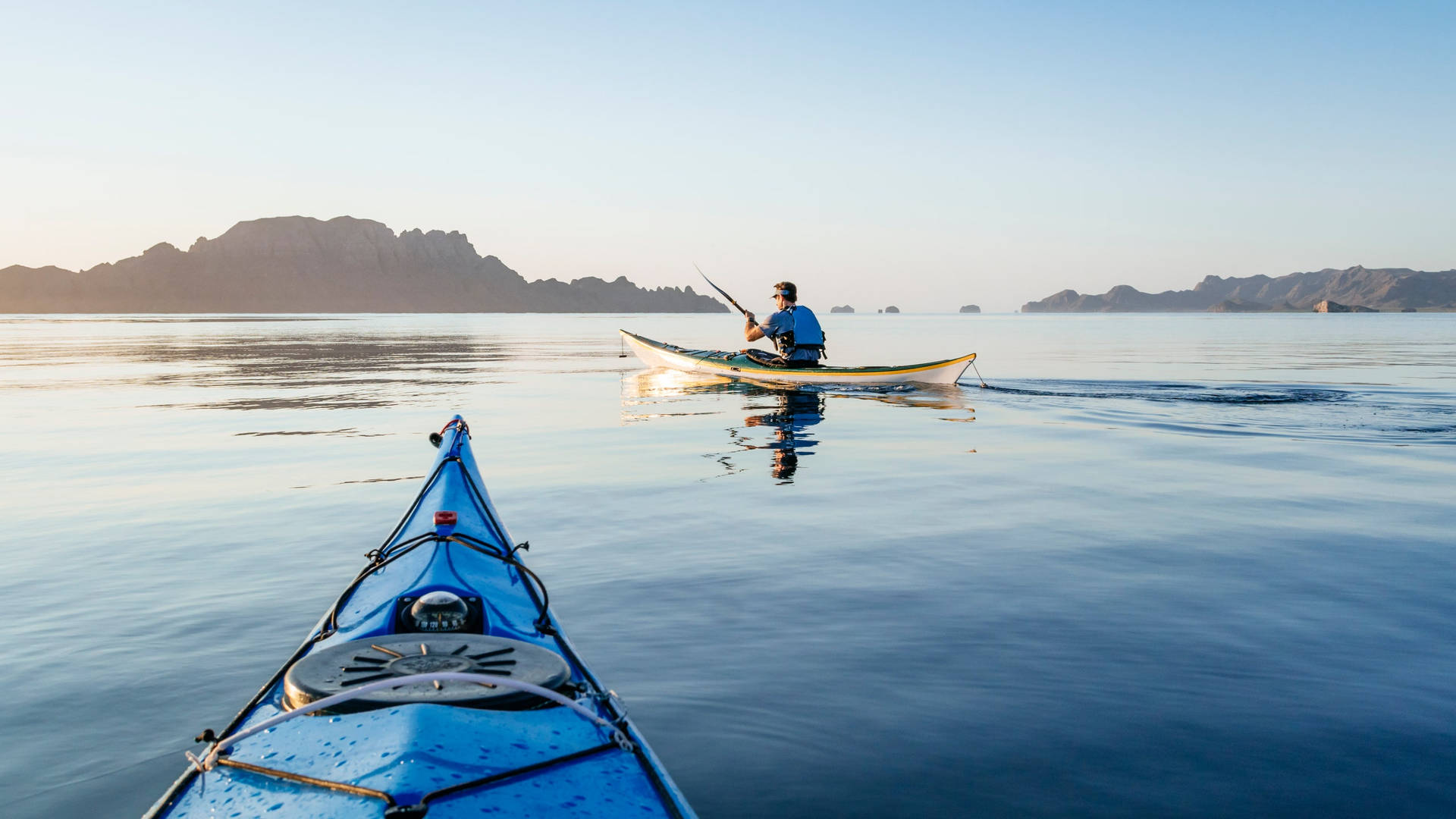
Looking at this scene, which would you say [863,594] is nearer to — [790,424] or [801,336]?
[790,424]

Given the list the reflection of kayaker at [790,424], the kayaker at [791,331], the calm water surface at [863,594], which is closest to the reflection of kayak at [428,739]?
the calm water surface at [863,594]

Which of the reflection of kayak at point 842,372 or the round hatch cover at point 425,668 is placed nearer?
the round hatch cover at point 425,668

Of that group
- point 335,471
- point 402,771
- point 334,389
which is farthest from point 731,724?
point 334,389

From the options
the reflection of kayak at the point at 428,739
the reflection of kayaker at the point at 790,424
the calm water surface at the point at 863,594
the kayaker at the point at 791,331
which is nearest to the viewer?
the reflection of kayak at the point at 428,739

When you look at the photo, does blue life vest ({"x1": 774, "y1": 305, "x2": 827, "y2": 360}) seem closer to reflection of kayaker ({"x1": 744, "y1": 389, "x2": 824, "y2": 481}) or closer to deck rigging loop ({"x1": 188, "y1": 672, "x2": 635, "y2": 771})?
reflection of kayaker ({"x1": 744, "y1": 389, "x2": 824, "y2": 481})

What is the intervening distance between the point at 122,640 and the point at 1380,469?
1499 centimetres

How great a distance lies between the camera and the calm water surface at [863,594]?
458 centimetres

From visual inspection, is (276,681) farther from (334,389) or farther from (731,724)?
(334,389)

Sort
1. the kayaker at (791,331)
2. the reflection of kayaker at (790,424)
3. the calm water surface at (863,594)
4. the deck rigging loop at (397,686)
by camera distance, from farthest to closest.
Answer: the kayaker at (791,331) < the reflection of kayaker at (790,424) < the calm water surface at (863,594) < the deck rigging loop at (397,686)

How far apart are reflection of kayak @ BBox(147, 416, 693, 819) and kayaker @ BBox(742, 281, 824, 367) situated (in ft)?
66.4

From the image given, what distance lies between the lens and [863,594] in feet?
24.2

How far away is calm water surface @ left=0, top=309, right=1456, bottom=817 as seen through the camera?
15.0 ft

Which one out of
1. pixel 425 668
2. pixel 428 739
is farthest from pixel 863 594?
pixel 428 739

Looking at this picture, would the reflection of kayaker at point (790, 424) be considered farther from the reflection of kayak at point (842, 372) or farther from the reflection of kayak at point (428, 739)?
the reflection of kayak at point (428, 739)
